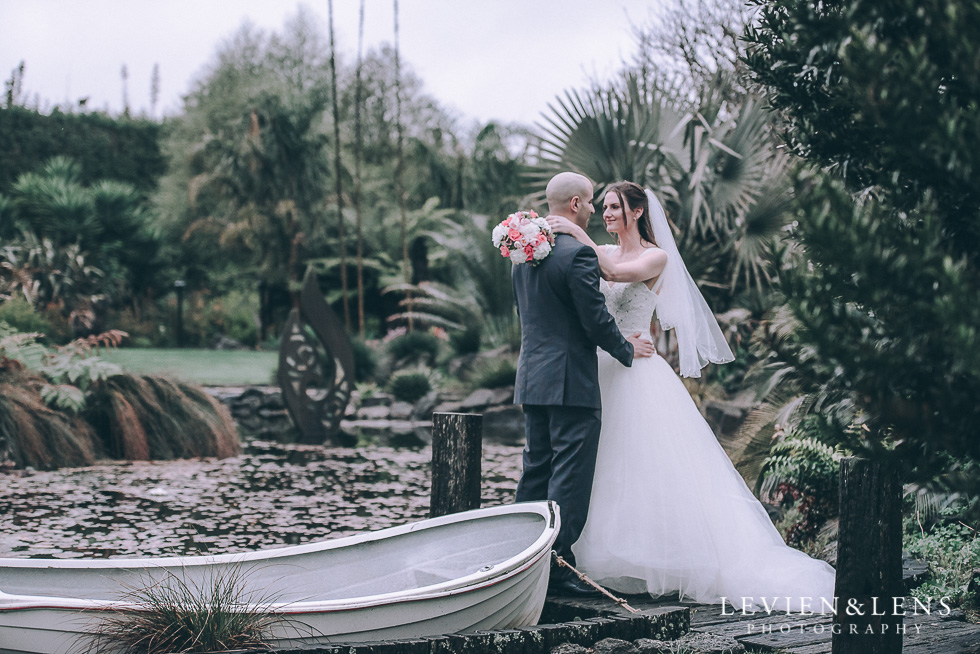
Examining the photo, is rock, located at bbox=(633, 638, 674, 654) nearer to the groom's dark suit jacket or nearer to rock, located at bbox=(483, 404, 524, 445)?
the groom's dark suit jacket

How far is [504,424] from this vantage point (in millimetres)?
13297

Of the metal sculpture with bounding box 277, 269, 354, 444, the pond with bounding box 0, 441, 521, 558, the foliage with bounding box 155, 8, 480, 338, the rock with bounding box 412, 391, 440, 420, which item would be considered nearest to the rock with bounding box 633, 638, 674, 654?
the pond with bounding box 0, 441, 521, 558

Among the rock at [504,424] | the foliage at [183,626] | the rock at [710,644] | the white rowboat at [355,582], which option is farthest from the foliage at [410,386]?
the foliage at [183,626]

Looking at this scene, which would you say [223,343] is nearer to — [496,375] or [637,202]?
[496,375]

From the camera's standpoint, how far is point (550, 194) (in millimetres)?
4438

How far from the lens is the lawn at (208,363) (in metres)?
16.2

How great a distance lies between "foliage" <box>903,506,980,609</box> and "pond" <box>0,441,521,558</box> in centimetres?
320

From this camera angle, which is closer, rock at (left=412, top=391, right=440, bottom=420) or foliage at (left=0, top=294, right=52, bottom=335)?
foliage at (left=0, top=294, right=52, bottom=335)

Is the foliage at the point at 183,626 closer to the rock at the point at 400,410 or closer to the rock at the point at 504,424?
the rock at the point at 504,424

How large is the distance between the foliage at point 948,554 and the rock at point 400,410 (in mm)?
10710

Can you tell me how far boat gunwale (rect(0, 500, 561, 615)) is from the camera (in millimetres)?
3076

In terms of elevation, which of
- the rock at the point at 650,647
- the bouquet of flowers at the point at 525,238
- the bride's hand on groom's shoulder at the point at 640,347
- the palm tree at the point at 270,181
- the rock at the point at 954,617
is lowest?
the rock at the point at 954,617

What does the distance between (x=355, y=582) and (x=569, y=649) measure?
1.11 metres

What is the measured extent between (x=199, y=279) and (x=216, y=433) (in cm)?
1733
